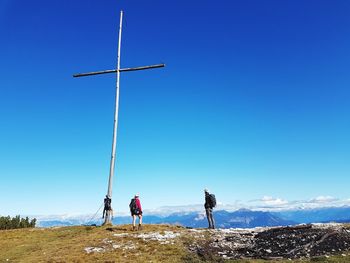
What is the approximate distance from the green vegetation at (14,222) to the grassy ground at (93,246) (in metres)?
10.1

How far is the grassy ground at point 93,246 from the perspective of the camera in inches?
1038

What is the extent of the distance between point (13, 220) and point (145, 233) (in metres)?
24.5

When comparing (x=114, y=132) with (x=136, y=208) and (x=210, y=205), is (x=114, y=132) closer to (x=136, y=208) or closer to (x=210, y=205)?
(x=136, y=208)

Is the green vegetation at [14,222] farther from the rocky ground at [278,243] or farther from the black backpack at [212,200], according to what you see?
the rocky ground at [278,243]

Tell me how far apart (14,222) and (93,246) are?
2413 centimetres

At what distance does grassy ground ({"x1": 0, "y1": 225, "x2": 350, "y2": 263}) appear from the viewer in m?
26.4

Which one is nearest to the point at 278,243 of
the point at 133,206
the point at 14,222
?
the point at 133,206

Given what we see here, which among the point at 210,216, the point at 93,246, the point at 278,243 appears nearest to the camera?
the point at 278,243

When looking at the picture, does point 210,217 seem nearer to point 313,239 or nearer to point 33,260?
point 313,239

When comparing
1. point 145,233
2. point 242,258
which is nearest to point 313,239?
point 242,258

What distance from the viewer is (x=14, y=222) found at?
49344 millimetres

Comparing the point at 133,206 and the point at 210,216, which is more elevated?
the point at 133,206

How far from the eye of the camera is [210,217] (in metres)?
37.1

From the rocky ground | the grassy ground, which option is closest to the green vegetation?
the grassy ground
